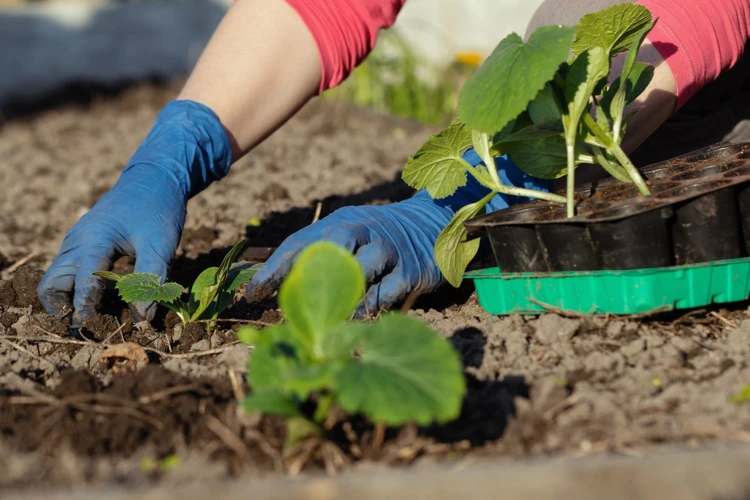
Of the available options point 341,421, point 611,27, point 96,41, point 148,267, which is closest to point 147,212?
point 148,267

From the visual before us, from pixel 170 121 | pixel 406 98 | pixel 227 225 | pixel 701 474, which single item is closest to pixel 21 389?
pixel 170 121

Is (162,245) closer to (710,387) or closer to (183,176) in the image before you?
(183,176)

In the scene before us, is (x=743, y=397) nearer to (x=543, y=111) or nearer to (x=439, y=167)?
(x=543, y=111)

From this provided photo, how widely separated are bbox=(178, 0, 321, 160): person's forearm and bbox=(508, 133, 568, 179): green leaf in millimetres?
850

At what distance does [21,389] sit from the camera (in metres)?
1.48

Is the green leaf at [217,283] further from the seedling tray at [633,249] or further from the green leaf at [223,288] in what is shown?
the seedling tray at [633,249]

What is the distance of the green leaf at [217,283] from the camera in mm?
1713

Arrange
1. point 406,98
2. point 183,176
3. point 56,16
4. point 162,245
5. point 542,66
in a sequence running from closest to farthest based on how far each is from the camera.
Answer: point 542,66
point 162,245
point 183,176
point 406,98
point 56,16

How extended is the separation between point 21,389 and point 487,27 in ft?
17.3

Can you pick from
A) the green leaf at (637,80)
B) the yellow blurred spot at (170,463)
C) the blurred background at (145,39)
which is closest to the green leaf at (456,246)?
the green leaf at (637,80)

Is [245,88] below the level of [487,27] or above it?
below

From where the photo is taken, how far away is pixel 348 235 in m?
1.80

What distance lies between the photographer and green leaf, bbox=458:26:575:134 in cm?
142

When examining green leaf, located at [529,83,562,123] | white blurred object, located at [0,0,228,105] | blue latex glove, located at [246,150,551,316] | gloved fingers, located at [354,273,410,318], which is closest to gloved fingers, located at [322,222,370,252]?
blue latex glove, located at [246,150,551,316]
